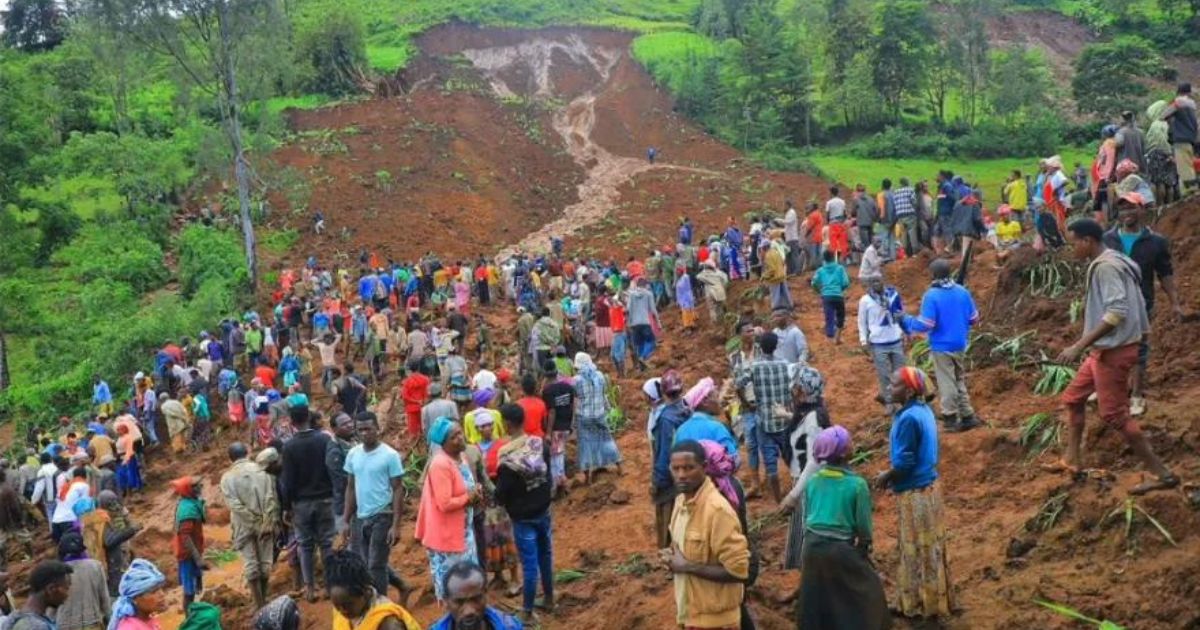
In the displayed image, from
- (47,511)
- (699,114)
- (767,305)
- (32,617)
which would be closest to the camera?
(32,617)

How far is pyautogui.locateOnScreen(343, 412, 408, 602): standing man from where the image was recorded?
6.62m

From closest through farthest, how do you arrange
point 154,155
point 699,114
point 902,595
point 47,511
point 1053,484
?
point 902,595 < point 1053,484 < point 47,511 < point 154,155 < point 699,114

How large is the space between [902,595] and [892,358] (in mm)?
4066

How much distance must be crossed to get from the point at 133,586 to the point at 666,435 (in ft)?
12.2

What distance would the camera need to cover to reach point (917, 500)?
5328 mm

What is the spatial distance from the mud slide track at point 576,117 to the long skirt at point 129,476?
54.6 ft

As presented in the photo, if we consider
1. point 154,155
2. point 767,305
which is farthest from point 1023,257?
point 154,155

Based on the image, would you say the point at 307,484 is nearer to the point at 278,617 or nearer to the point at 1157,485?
the point at 278,617

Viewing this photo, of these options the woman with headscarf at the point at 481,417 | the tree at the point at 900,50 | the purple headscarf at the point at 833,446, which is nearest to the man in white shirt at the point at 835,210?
the woman with headscarf at the point at 481,417

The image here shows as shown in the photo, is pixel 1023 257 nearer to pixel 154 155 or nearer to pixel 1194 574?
pixel 1194 574

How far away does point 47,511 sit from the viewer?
13.2m

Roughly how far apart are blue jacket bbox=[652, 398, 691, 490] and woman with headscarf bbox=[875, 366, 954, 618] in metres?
1.96

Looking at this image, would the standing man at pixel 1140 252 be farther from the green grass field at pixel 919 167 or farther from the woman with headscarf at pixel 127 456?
the green grass field at pixel 919 167

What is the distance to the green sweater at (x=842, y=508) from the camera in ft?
15.8
